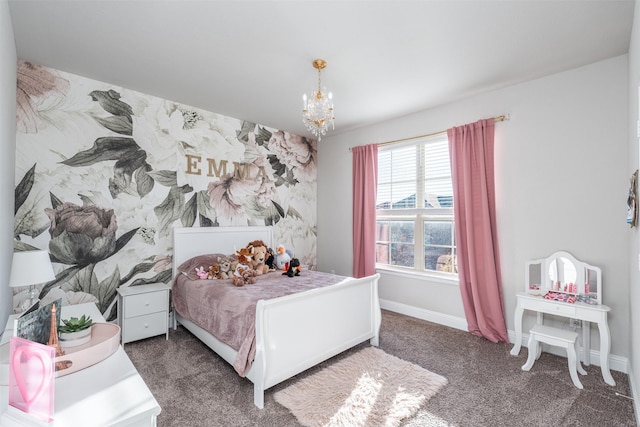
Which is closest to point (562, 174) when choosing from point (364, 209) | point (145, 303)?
point (364, 209)

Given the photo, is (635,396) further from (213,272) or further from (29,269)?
(29,269)

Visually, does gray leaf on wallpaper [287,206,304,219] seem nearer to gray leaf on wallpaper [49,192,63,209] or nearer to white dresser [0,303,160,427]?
gray leaf on wallpaper [49,192,63,209]

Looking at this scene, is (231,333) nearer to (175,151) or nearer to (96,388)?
(96,388)

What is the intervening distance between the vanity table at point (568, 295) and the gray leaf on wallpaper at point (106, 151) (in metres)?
4.22

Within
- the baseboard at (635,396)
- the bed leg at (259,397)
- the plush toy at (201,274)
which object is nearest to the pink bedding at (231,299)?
the plush toy at (201,274)

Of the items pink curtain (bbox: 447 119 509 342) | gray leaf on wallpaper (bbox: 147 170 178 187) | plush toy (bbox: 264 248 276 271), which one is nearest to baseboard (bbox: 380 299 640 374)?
pink curtain (bbox: 447 119 509 342)

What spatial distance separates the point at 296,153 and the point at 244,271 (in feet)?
7.83

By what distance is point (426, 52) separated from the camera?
2465mm

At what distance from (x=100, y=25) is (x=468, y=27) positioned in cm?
263

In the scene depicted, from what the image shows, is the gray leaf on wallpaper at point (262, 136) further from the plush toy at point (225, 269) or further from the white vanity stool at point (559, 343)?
the white vanity stool at point (559, 343)

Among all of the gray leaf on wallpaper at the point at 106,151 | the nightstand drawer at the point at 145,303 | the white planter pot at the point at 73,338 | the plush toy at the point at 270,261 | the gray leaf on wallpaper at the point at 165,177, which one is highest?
the gray leaf on wallpaper at the point at 106,151

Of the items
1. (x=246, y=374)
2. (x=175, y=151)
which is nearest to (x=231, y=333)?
(x=246, y=374)

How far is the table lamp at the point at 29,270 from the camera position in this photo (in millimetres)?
1797

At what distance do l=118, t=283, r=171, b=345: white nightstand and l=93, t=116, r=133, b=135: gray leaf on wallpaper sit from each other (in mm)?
1671
